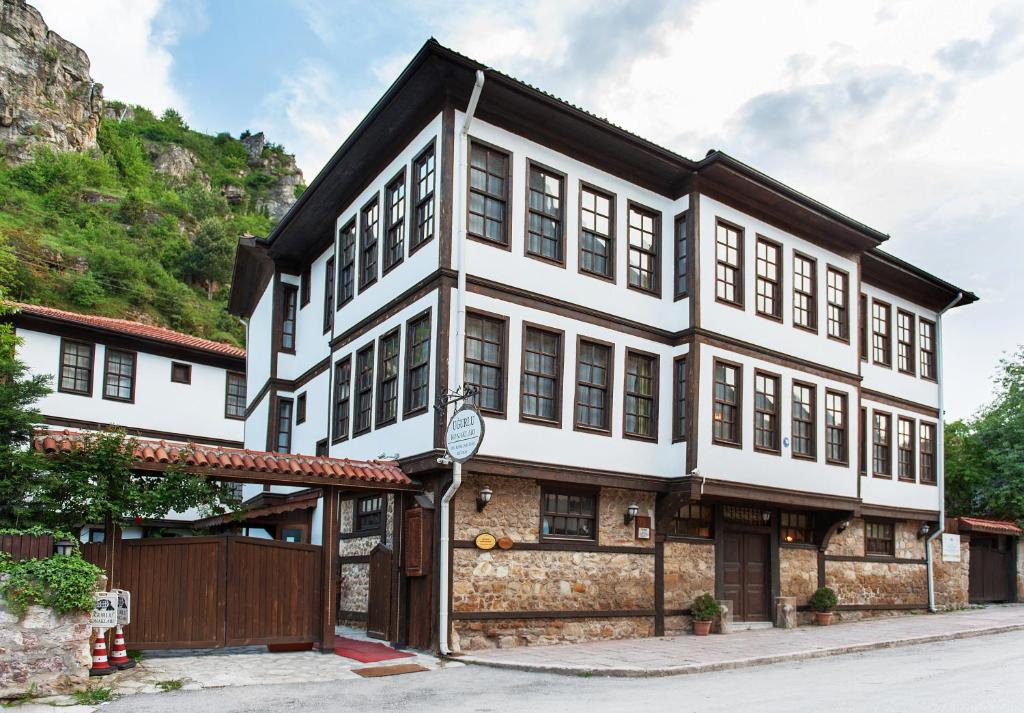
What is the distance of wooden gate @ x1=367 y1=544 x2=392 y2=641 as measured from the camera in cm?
1491

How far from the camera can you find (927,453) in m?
23.7

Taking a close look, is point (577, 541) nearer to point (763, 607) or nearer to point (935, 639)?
point (763, 607)

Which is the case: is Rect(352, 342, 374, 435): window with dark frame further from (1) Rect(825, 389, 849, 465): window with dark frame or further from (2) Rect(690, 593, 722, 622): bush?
(1) Rect(825, 389, 849, 465): window with dark frame

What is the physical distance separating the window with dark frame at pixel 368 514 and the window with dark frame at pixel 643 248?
6023mm

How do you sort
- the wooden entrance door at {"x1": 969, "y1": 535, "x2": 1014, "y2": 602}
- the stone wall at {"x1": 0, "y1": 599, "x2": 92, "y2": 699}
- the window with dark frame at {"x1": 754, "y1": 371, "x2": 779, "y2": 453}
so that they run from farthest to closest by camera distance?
the wooden entrance door at {"x1": 969, "y1": 535, "x2": 1014, "y2": 602}, the window with dark frame at {"x1": 754, "y1": 371, "x2": 779, "y2": 453}, the stone wall at {"x1": 0, "y1": 599, "x2": 92, "y2": 699}

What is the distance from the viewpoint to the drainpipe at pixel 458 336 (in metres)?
13.4

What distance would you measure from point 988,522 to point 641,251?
1430 cm

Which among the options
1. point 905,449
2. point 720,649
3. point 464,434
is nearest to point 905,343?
point 905,449

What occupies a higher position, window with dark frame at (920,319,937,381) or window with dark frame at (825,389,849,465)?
window with dark frame at (920,319,937,381)

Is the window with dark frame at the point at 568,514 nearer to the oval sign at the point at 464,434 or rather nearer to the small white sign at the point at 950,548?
the oval sign at the point at 464,434

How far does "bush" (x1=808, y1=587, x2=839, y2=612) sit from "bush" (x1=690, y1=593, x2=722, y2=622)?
11.6ft

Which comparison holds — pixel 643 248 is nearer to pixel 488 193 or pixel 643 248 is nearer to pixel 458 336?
pixel 488 193

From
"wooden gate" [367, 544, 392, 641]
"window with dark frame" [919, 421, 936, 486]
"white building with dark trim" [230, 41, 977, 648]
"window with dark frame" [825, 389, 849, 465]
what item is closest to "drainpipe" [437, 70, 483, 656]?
"white building with dark trim" [230, 41, 977, 648]

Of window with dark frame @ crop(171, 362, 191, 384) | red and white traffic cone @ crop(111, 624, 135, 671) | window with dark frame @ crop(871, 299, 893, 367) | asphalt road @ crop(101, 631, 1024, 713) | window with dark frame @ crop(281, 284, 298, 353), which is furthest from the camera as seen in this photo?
window with dark frame @ crop(171, 362, 191, 384)
